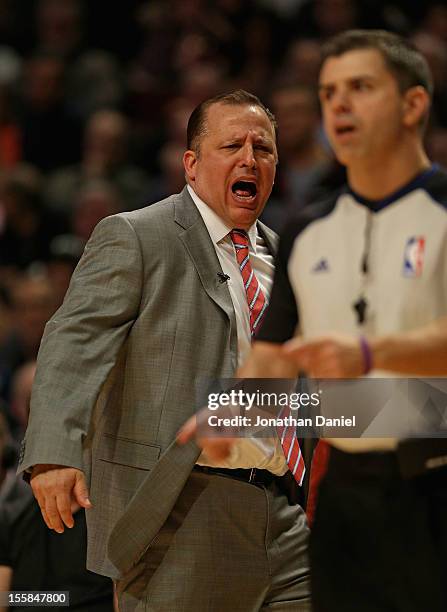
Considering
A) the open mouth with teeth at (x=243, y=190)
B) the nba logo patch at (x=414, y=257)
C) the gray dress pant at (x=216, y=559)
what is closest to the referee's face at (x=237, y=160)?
the open mouth with teeth at (x=243, y=190)

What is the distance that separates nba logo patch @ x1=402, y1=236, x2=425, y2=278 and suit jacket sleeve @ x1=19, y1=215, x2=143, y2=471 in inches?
35.5

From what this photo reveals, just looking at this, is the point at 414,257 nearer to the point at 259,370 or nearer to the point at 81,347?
the point at 259,370

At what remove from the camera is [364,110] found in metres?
2.31

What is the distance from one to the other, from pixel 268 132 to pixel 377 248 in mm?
853

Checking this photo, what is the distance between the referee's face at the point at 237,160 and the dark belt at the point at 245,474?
0.63 metres

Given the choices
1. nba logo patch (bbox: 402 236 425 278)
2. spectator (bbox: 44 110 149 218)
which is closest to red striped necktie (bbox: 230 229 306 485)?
nba logo patch (bbox: 402 236 425 278)

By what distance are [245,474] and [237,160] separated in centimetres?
80

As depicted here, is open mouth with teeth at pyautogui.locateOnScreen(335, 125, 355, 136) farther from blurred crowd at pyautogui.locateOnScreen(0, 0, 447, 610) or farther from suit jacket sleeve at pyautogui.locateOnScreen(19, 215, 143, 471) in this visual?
blurred crowd at pyautogui.locateOnScreen(0, 0, 447, 610)

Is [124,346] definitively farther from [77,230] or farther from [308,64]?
[308,64]

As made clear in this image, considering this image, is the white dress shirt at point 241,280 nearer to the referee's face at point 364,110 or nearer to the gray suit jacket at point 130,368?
the gray suit jacket at point 130,368

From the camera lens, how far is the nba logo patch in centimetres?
220

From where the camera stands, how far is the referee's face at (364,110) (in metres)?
2.30

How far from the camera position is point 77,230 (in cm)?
574

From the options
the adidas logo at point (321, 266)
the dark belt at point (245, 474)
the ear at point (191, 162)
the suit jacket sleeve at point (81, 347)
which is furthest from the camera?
the ear at point (191, 162)
